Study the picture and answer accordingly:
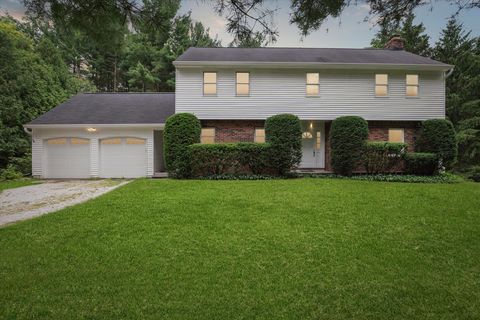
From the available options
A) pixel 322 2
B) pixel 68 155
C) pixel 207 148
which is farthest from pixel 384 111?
pixel 68 155

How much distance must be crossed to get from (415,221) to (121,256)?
5.65 meters

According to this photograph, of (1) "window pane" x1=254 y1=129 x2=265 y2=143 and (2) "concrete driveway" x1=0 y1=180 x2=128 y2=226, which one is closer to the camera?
(2) "concrete driveway" x1=0 y1=180 x2=128 y2=226

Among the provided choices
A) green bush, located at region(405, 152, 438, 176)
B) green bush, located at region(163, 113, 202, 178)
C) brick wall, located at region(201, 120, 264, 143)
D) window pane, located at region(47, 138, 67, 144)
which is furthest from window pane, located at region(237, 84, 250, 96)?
window pane, located at region(47, 138, 67, 144)

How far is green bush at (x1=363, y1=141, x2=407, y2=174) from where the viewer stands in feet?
37.9

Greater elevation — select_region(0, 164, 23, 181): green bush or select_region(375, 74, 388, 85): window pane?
select_region(375, 74, 388, 85): window pane

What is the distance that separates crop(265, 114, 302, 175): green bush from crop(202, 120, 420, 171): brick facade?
242 cm

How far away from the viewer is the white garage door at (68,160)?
13.7m

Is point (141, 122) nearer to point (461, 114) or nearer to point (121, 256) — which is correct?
point (121, 256)

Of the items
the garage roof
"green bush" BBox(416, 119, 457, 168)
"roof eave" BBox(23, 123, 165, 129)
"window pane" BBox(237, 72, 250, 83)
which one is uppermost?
the garage roof

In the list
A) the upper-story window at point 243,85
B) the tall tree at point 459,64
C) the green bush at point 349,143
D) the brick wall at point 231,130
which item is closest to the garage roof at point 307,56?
the upper-story window at point 243,85

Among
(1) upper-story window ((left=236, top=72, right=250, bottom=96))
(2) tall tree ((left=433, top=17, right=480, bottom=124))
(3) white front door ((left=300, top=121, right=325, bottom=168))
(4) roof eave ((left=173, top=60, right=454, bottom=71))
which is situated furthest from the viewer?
(2) tall tree ((left=433, top=17, right=480, bottom=124))

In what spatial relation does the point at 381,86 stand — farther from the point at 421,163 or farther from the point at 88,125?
the point at 88,125

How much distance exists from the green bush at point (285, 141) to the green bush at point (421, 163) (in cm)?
487

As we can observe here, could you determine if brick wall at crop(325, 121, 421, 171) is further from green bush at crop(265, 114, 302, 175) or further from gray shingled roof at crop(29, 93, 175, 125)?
gray shingled roof at crop(29, 93, 175, 125)
